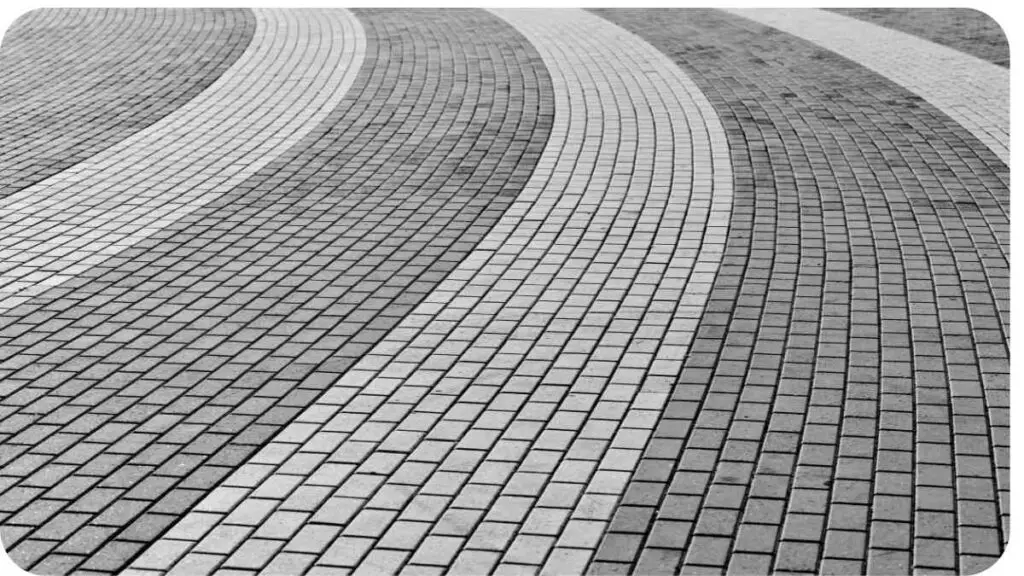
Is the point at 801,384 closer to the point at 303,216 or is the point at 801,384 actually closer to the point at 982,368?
the point at 982,368

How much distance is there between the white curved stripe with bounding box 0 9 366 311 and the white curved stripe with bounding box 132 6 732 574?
7.17ft

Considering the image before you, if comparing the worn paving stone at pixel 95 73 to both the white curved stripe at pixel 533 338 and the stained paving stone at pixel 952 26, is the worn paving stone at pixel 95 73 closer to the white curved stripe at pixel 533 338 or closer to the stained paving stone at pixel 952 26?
the white curved stripe at pixel 533 338

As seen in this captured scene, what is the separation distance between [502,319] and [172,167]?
387 cm

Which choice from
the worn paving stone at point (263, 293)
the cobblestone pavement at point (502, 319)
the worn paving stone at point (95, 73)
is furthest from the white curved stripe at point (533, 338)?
the worn paving stone at point (95, 73)

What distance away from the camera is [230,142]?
10117 mm

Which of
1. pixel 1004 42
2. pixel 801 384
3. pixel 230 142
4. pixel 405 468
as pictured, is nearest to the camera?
pixel 405 468

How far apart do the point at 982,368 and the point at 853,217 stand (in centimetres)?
244

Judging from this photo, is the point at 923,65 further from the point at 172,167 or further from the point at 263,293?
the point at 263,293

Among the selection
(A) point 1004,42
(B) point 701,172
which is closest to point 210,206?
(B) point 701,172

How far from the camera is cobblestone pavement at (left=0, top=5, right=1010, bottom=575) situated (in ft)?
15.4

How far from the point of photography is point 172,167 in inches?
372

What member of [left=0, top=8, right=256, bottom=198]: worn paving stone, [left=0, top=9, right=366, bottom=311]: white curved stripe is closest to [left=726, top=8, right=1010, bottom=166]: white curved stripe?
[left=0, top=9, right=366, bottom=311]: white curved stripe

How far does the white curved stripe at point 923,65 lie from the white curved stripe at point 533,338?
221 centimetres

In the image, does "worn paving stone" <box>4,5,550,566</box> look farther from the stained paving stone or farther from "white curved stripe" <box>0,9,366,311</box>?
the stained paving stone
